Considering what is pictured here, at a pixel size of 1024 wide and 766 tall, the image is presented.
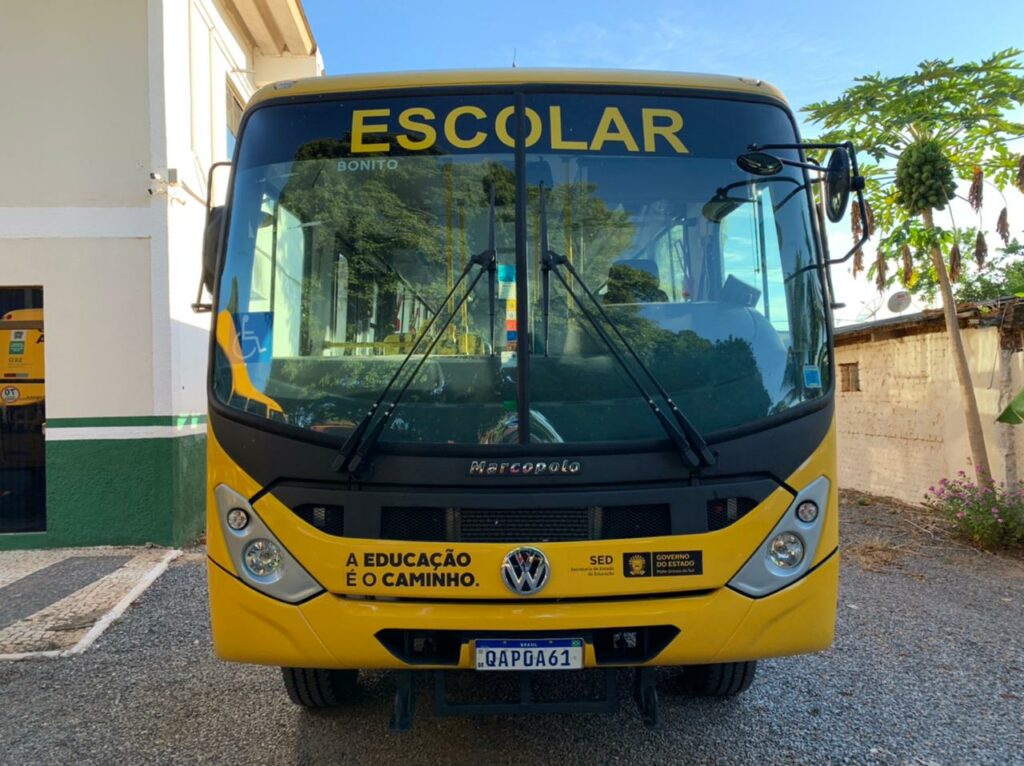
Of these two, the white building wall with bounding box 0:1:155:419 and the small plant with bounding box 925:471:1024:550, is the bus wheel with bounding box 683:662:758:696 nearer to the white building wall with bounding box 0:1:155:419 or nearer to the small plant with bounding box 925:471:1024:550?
the small plant with bounding box 925:471:1024:550

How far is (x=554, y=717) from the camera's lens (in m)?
3.31

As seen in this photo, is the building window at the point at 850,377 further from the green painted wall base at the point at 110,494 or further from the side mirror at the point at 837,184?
the green painted wall base at the point at 110,494

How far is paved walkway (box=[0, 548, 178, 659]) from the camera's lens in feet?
14.4

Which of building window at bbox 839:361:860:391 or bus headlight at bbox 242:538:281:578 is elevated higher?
building window at bbox 839:361:860:391

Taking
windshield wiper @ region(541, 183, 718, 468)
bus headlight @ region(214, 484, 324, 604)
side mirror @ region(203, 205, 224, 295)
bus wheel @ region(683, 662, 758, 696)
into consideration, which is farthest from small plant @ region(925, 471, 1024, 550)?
side mirror @ region(203, 205, 224, 295)

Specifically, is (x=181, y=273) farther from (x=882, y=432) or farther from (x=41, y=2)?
(x=882, y=432)

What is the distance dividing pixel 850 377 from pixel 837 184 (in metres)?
8.36

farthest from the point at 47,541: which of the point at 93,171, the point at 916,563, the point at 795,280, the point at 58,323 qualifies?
the point at 916,563

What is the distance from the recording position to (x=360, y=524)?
2502 mm

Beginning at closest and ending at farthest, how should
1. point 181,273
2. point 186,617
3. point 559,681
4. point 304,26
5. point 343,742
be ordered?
point 343,742 → point 559,681 → point 186,617 → point 181,273 → point 304,26

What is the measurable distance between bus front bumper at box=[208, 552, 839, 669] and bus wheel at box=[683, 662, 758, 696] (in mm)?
729

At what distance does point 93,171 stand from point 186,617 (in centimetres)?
412

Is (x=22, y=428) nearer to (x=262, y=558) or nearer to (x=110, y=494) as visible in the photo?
(x=110, y=494)

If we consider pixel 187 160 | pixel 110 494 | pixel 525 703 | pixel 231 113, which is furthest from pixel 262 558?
pixel 231 113
